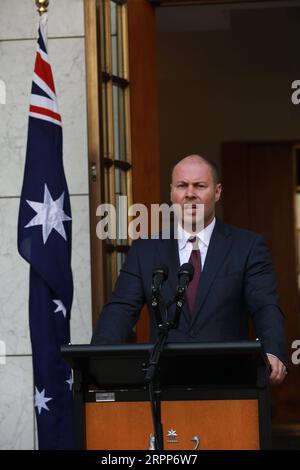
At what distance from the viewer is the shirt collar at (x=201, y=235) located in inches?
165

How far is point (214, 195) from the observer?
4125mm

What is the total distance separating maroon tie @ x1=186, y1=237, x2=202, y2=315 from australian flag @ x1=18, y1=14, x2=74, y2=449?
90 cm

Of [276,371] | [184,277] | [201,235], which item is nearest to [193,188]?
[201,235]

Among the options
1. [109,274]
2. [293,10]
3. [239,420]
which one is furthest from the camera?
[293,10]

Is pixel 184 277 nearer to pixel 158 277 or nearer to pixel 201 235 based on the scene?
pixel 158 277

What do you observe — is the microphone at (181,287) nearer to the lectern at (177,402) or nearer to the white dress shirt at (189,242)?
the lectern at (177,402)

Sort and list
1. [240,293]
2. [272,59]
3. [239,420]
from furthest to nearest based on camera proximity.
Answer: [272,59] → [240,293] → [239,420]

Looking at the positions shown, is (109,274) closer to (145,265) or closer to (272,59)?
(145,265)

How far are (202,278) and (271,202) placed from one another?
6602 millimetres

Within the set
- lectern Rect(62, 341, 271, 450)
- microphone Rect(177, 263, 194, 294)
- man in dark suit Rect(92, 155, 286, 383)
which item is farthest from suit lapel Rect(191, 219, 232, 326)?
microphone Rect(177, 263, 194, 294)

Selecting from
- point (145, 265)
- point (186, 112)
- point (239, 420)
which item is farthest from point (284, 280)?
point (239, 420)

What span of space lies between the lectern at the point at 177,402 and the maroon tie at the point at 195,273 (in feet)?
2.61

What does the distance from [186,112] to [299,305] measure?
7.79 feet

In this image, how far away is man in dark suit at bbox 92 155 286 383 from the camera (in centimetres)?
400
